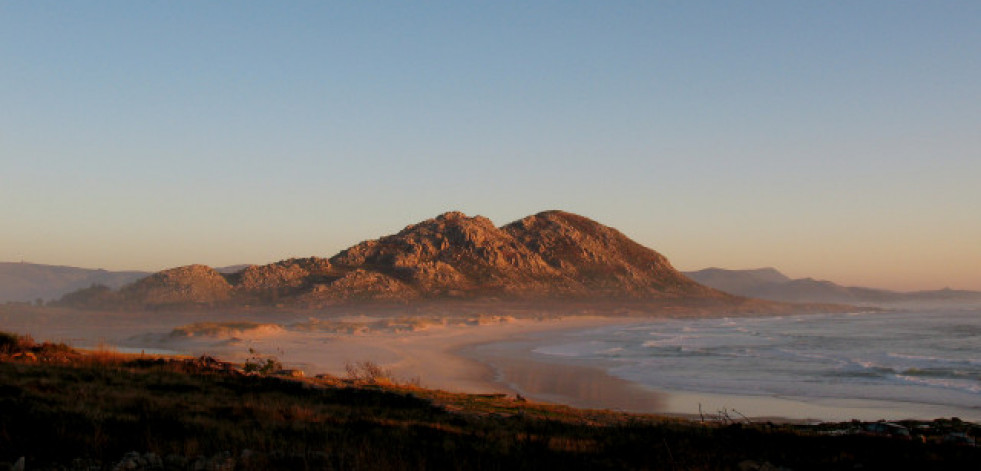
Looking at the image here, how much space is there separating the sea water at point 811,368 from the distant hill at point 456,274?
6630 cm

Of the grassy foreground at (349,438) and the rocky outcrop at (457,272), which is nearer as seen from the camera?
the grassy foreground at (349,438)

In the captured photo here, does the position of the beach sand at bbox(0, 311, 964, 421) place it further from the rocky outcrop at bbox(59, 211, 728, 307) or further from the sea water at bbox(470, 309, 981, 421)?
the rocky outcrop at bbox(59, 211, 728, 307)

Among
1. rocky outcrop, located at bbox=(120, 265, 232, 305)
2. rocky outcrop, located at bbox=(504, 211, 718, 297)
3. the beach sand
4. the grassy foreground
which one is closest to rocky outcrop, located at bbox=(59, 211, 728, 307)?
rocky outcrop, located at bbox=(120, 265, 232, 305)

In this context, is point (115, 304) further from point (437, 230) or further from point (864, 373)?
point (864, 373)

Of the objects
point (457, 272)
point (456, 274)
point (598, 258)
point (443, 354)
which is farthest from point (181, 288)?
point (598, 258)

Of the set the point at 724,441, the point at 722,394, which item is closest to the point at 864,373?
the point at 722,394

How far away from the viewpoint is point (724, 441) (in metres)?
11.2

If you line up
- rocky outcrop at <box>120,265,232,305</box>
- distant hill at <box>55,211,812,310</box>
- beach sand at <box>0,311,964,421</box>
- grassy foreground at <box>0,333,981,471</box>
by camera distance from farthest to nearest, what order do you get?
distant hill at <box>55,211,812,310</box>
rocky outcrop at <box>120,265,232,305</box>
beach sand at <box>0,311,964,421</box>
grassy foreground at <box>0,333,981,471</box>

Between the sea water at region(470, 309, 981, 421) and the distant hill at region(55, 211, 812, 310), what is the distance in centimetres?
6630

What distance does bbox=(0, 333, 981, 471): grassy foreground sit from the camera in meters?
8.82

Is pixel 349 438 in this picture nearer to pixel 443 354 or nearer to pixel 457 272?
pixel 443 354

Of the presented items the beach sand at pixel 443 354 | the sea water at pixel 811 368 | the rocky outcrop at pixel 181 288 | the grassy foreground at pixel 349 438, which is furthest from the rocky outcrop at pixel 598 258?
the grassy foreground at pixel 349 438

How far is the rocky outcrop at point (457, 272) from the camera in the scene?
113562 mm

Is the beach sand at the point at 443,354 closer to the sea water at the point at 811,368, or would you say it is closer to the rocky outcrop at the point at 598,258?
the sea water at the point at 811,368
